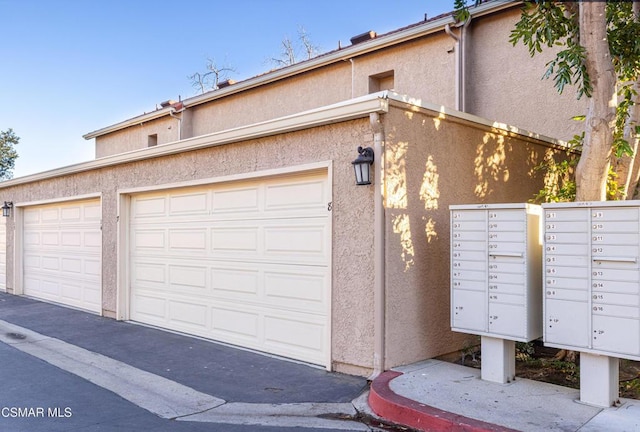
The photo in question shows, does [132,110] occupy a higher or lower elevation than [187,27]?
lower

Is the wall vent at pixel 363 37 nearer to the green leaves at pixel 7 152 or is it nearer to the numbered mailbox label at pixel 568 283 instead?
the numbered mailbox label at pixel 568 283

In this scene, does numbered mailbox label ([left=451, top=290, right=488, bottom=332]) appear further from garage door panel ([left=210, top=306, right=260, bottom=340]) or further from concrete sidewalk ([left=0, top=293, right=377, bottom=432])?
garage door panel ([left=210, top=306, right=260, bottom=340])

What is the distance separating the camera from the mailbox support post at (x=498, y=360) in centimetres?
526

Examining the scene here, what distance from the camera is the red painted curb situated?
13.6 ft

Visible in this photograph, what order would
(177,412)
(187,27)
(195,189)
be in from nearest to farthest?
(177,412) → (195,189) → (187,27)

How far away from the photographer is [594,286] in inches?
184

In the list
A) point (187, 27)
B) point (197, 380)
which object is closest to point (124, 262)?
point (197, 380)

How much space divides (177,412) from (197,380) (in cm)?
105

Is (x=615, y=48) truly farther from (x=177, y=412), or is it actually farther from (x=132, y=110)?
(x=132, y=110)

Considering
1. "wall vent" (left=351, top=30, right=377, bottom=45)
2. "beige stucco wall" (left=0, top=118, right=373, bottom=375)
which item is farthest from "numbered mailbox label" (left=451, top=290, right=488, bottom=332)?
"wall vent" (left=351, top=30, right=377, bottom=45)

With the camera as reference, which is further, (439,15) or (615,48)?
(439,15)

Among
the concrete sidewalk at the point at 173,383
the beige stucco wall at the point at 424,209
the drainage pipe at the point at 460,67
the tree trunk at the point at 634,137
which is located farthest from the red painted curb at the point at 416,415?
the drainage pipe at the point at 460,67

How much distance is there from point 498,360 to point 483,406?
33.6 inches

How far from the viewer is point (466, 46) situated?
10.1m
